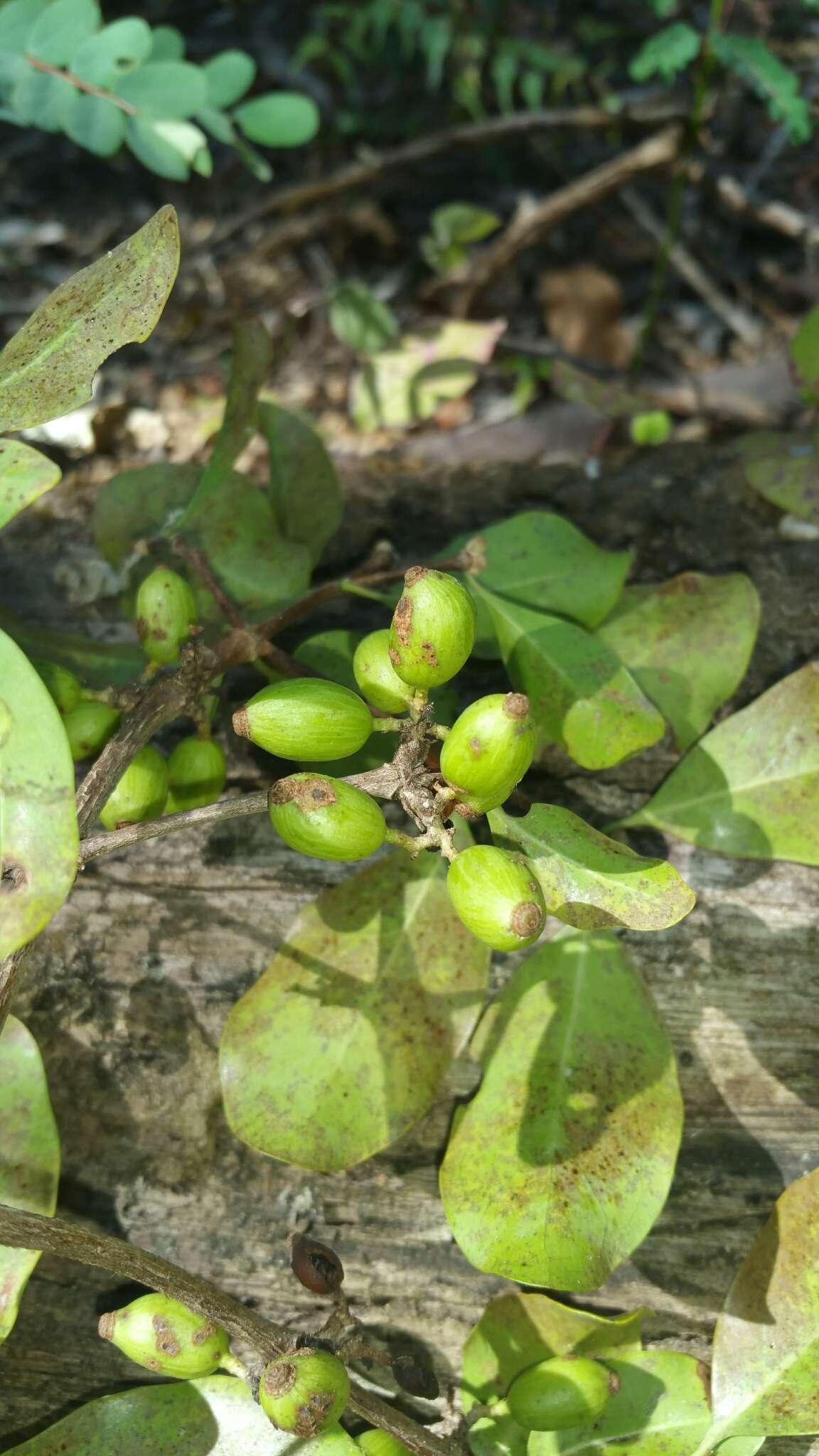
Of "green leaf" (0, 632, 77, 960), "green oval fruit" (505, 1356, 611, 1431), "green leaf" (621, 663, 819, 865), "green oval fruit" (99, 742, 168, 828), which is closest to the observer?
"green leaf" (0, 632, 77, 960)

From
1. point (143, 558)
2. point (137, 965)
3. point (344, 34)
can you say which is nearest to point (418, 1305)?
point (137, 965)

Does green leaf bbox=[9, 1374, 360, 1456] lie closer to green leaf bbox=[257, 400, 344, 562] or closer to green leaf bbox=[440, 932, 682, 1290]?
green leaf bbox=[440, 932, 682, 1290]

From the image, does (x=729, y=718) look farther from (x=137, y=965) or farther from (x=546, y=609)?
(x=137, y=965)

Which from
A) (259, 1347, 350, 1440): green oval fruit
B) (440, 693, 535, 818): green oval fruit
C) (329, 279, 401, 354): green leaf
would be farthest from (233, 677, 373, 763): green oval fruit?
(329, 279, 401, 354): green leaf

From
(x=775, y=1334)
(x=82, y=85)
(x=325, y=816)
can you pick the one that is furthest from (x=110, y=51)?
(x=775, y=1334)

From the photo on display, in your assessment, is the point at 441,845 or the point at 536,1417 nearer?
the point at 441,845

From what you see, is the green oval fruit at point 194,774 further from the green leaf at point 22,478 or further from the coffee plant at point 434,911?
the green leaf at point 22,478

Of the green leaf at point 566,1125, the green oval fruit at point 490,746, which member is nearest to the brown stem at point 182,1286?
the green leaf at point 566,1125
